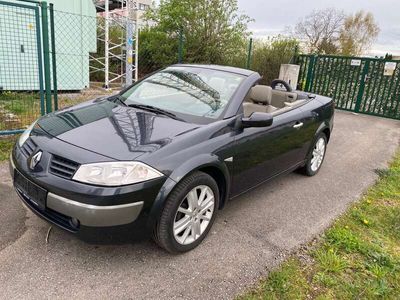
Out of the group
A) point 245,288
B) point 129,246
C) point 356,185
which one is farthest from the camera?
point 356,185

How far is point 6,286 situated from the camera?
2.18 m

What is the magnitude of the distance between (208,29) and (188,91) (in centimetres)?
848

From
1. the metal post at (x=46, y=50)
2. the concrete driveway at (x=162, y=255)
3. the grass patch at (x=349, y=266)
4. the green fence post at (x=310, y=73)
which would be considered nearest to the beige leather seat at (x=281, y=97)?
the concrete driveway at (x=162, y=255)

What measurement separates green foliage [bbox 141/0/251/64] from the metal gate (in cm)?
238

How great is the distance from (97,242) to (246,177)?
1.51m

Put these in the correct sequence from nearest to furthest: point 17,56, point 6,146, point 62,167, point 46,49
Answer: point 62,167 → point 6,146 → point 46,49 → point 17,56

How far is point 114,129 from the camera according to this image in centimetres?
258

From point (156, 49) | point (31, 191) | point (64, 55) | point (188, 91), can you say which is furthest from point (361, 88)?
point (31, 191)

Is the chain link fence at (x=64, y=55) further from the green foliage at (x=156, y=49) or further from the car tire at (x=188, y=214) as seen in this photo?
the car tire at (x=188, y=214)

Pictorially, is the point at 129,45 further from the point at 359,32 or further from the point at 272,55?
the point at 359,32

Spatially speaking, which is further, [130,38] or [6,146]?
[130,38]

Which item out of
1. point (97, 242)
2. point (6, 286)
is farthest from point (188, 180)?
A: point (6, 286)

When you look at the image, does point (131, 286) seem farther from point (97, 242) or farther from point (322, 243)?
point (322, 243)

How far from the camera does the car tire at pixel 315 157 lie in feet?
14.6
